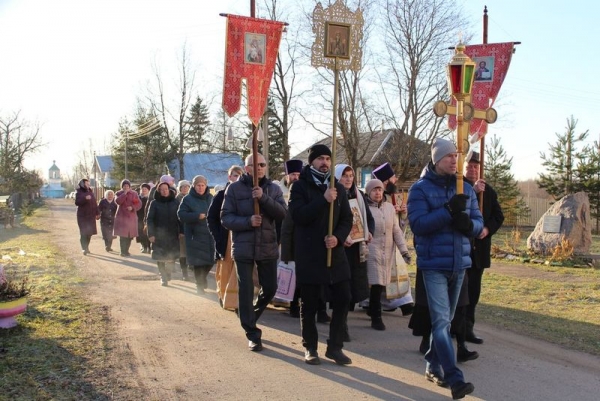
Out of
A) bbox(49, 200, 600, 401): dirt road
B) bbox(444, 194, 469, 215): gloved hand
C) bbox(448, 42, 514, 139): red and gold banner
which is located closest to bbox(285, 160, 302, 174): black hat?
bbox(49, 200, 600, 401): dirt road

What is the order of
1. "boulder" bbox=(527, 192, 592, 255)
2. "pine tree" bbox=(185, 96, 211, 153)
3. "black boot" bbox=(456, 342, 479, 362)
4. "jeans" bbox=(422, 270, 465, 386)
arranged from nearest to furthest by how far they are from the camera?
"jeans" bbox=(422, 270, 465, 386) → "black boot" bbox=(456, 342, 479, 362) → "boulder" bbox=(527, 192, 592, 255) → "pine tree" bbox=(185, 96, 211, 153)

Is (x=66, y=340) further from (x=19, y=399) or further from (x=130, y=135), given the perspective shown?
(x=130, y=135)

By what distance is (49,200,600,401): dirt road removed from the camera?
5.00 meters

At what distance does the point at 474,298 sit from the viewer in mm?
6582

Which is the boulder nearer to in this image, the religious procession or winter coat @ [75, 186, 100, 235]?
the religious procession

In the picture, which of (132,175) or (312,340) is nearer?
(312,340)

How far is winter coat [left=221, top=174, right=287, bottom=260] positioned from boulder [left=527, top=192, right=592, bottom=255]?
10.4m

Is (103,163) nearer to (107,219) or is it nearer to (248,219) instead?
(107,219)

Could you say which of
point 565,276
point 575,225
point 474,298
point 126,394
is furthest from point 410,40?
point 126,394

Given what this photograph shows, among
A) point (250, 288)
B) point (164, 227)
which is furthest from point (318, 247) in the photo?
point (164, 227)

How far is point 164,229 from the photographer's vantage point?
10.8 m

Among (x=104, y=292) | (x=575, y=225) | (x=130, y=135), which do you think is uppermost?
(x=130, y=135)

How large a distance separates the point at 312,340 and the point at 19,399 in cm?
250

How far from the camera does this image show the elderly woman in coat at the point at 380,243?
25.0 feet
